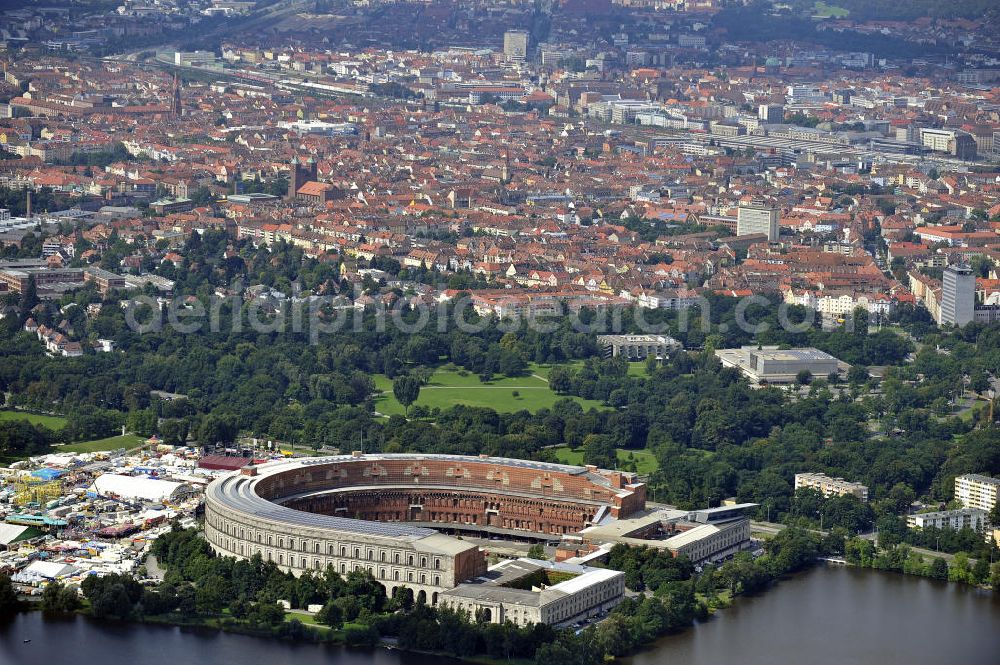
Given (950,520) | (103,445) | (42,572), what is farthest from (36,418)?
(950,520)

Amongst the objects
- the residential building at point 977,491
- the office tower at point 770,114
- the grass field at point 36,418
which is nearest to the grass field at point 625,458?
the residential building at point 977,491

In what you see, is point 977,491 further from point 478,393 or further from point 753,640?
point 478,393

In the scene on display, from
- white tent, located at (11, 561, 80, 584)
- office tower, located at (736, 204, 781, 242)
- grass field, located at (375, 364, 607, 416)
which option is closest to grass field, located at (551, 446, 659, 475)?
grass field, located at (375, 364, 607, 416)

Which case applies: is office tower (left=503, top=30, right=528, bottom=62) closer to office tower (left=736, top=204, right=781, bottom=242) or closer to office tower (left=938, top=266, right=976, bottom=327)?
office tower (left=736, top=204, right=781, bottom=242)

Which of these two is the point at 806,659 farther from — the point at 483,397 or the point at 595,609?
the point at 483,397

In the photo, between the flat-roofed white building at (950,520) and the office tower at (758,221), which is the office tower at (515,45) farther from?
the flat-roofed white building at (950,520)
